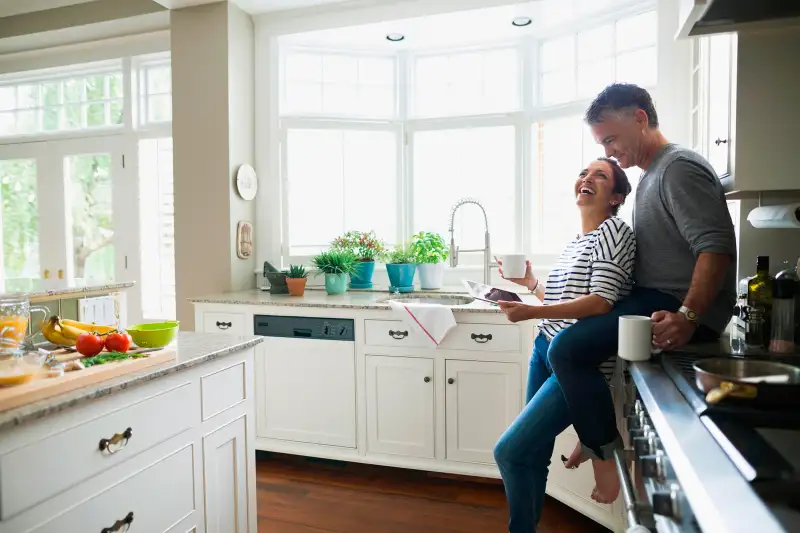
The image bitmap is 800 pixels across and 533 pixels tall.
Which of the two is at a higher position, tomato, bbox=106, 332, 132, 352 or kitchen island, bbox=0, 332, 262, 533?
tomato, bbox=106, 332, 132, 352

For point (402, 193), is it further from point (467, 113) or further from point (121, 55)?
point (121, 55)

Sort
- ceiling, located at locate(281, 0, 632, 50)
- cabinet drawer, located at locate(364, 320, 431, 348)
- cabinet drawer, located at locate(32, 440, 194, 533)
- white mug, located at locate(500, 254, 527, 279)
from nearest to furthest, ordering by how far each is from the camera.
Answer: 1. cabinet drawer, located at locate(32, 440, 194, 533)
2. white mug, located at locate(500, 254, 527, 279)
3. cabinet drawer, located at locate(364, 320, 431, 348)
4. ceiling, located at locate(281, 0, 632, 50)

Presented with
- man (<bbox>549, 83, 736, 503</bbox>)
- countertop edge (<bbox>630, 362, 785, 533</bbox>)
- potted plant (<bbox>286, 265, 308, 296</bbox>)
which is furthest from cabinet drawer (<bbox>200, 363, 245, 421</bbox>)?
potted plant (<bbox>286, 265, 308, 296</bbox>)

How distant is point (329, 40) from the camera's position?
12.7 ft

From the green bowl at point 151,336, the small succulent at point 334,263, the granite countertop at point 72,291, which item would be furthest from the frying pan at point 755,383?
the granite countertop at point 72,291

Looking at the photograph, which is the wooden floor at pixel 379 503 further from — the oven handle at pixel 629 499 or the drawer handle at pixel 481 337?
the oven handle at pixel 629 499

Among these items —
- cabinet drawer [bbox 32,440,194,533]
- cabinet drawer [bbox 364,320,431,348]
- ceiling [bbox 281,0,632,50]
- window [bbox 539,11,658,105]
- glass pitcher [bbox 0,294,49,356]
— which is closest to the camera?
cabinet drawer [bbox 32,440,194,533]

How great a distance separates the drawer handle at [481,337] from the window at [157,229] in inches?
99.7

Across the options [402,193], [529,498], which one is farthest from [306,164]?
[529,498]

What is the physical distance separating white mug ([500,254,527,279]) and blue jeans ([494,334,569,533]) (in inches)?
20.4

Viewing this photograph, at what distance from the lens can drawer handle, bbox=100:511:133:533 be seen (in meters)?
1.37

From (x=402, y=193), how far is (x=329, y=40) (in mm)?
1130

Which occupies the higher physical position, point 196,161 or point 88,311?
point 196,161

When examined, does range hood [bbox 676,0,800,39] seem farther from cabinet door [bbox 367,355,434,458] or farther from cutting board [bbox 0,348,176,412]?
cabinet door [bbox 367,355,434,458]
